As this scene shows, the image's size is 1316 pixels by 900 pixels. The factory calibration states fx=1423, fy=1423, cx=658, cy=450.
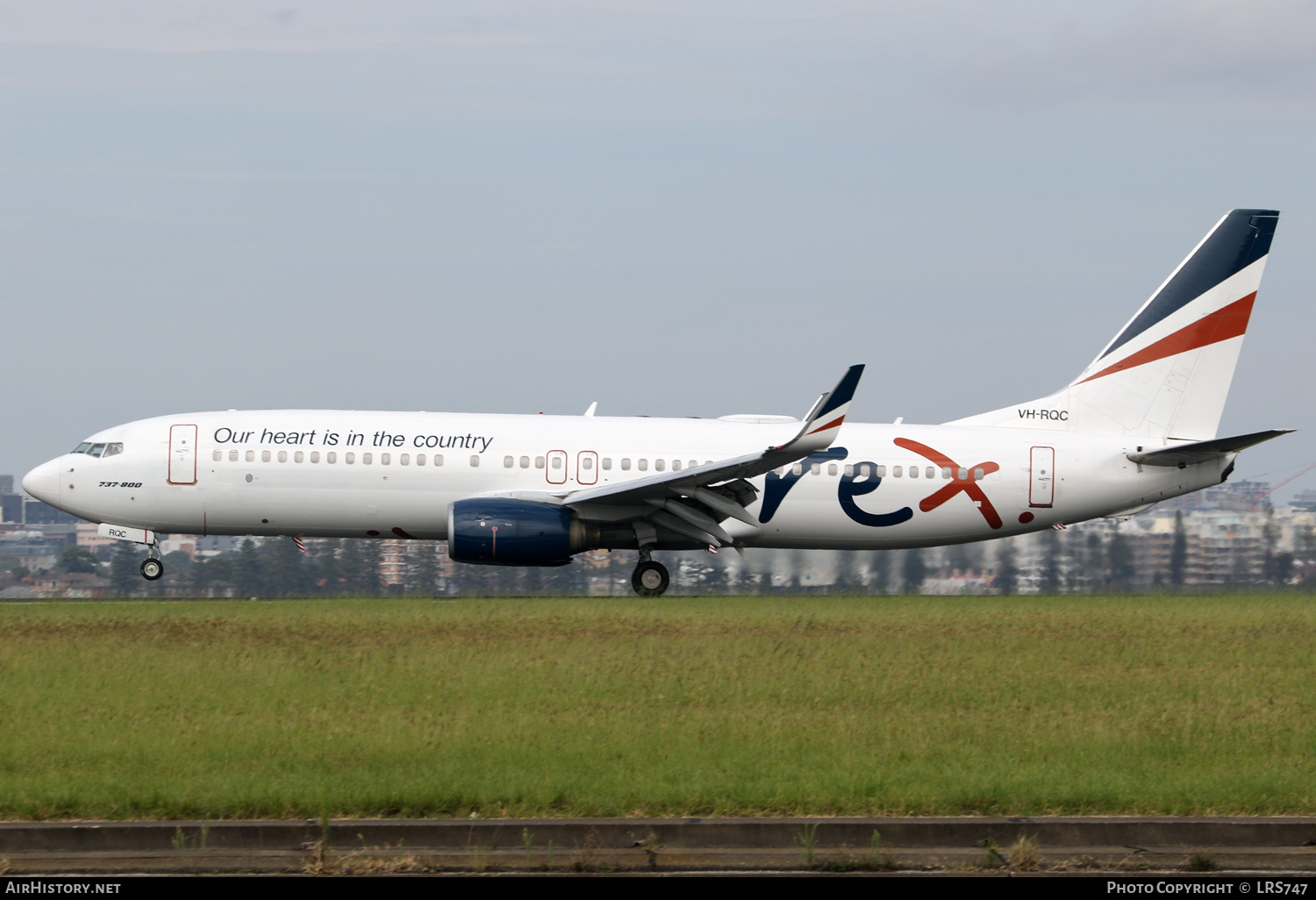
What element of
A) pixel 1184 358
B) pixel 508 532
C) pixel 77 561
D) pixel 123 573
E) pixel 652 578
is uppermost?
pixel 1184 358

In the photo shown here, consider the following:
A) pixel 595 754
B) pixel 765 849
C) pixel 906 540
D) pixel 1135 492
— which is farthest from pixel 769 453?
pixel 765 849

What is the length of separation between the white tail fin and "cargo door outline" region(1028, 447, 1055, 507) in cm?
117

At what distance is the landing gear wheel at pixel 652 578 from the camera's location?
95.1 feet

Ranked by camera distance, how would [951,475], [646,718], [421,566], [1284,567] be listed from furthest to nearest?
[421,566] < [1284,567] < [951,475] < [646,718]

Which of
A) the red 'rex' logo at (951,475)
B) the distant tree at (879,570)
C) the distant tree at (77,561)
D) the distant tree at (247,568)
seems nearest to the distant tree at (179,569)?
the distant tree at (247,568)

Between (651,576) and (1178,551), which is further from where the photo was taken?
(1178,551)

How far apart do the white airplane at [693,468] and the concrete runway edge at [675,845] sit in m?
17.3

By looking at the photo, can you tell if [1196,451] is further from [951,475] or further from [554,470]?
[554,470]

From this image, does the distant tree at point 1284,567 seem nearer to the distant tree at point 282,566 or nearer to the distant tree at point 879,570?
the distant tree at point 879,570

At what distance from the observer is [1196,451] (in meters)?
29.5

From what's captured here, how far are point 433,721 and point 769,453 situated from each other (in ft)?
48.3

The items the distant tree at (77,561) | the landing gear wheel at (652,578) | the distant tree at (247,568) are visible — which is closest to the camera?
the landing gear wheel at (652,578)

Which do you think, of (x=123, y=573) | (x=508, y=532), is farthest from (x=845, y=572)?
(x=123, y=573)

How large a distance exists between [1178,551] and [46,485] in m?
28.5
